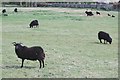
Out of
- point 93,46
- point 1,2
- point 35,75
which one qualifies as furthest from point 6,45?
point 1,2

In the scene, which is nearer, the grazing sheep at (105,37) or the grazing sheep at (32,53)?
the grazing sheep at (32,53)

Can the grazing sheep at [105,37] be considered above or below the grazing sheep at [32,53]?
below

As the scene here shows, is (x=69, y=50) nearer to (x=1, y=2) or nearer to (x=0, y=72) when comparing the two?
(x=0, y=72)

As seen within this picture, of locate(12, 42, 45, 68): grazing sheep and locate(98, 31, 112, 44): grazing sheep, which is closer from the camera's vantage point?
locate(12, 42, 45, 68): grazing sheep

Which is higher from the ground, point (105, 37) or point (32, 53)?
point (32, 53)

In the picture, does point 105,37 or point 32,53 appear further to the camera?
point 105,37

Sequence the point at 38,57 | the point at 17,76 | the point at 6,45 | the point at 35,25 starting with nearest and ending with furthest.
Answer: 1. the point at 17,76
2. the point at 38,57
3. the point at 6,45
4. the point at 35,25

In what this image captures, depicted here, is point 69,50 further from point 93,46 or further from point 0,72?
point 0,72

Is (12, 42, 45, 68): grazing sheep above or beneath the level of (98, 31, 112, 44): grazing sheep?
above

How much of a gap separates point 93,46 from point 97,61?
4.84m

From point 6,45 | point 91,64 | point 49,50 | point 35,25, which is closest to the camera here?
point 91,64

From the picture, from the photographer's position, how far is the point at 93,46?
19000mm

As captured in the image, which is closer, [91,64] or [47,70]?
[47,70]

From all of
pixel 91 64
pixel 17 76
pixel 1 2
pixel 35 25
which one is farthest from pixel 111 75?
pixel 1 2
